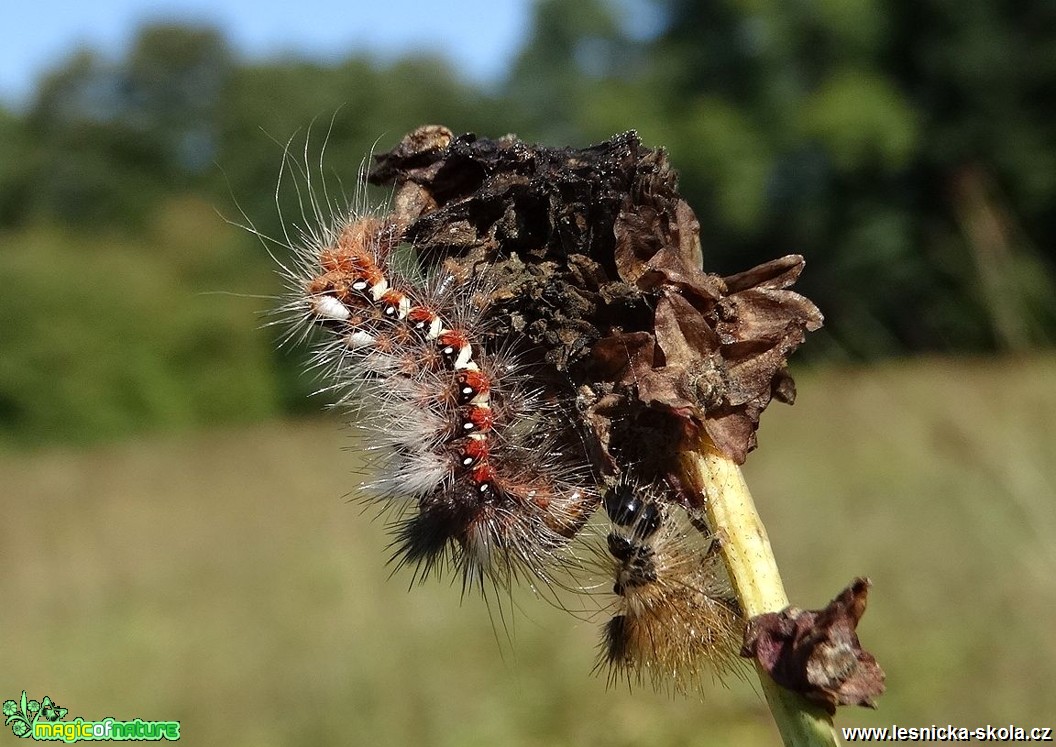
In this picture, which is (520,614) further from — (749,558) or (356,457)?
(749,558)

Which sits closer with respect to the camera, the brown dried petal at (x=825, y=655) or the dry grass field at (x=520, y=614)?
the brown dried petal at (x=825, y=655)

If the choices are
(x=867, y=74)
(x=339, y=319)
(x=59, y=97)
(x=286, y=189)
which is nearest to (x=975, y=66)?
(x=867, y=74)

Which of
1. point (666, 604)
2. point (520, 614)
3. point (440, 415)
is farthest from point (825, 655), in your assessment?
point (520, 614)

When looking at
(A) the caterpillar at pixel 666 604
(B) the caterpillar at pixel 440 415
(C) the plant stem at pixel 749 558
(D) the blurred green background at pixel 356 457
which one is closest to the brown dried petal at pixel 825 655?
(C) the plant stem at pixel 749 558

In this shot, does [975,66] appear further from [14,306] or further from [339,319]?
[339,319]

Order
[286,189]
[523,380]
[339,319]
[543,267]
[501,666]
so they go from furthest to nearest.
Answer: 1. [286,189]
2. [501,666]
3. [339,319]
4. [523,380]
5. [543,267]

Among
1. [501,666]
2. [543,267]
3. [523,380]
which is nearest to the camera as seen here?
[543,267]

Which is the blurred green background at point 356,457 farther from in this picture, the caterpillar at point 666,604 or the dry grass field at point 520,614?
the caterpillar at point 666,604
